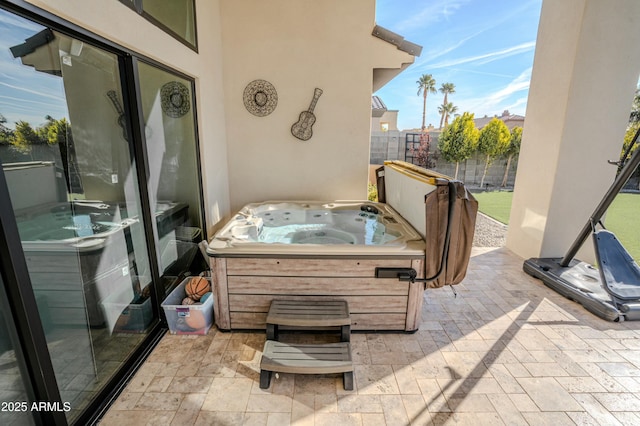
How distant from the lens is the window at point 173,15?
1935 millimetres

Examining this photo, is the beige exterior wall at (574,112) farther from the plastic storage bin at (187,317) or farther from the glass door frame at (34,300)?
the glass door frame at (34,300)

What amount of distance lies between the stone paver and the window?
228 centimetres

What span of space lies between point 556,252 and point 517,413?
2598mm

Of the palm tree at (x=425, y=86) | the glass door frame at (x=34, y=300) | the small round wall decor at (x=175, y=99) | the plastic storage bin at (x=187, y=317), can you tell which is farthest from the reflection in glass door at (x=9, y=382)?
the palm tree at (x=425, y=86)

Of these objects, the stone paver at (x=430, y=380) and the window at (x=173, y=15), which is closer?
the stone paver at (x=430, y=380)

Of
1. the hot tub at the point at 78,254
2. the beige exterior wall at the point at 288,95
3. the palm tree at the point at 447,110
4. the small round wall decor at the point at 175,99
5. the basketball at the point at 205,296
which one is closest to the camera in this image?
the hot tub at the point at 78,254

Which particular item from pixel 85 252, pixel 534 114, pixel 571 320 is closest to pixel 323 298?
pixel 85 252

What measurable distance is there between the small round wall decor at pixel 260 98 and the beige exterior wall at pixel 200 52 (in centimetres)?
34

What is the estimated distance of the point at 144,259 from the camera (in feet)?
6.78

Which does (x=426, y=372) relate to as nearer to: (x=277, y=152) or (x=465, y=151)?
(x=277, y=152)

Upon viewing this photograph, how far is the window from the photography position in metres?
1.93

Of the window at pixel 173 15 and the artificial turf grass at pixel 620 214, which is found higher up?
the window at pixel 173 15

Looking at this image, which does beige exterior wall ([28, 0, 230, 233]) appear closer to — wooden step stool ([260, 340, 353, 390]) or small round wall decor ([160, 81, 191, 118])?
small round wall decor ([160, 81, 191, 118])

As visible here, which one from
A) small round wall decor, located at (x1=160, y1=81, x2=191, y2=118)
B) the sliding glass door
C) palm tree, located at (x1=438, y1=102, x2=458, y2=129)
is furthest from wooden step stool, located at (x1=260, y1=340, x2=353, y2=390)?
palm tree, located at (x1=438, y1=102, x2=458, y2=129)
